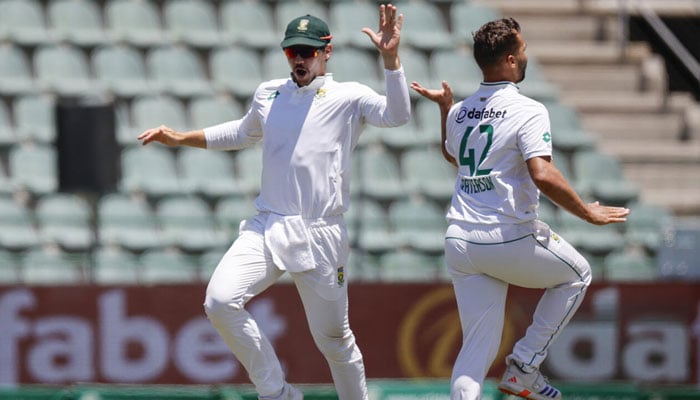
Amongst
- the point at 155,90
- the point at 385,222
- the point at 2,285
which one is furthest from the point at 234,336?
the point at 155,90

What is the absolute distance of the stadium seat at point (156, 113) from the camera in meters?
12.9

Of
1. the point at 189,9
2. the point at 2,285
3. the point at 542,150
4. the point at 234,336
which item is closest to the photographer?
the point at 542,150

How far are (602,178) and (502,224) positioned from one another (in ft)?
24.9

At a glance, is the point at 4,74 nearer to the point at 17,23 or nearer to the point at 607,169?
the point at 17,23

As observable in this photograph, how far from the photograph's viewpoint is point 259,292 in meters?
6.55

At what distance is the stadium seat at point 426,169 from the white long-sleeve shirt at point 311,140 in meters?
6.17

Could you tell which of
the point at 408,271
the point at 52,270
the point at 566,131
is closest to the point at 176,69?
the point at 52,270

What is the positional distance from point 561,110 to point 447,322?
11.3 ft

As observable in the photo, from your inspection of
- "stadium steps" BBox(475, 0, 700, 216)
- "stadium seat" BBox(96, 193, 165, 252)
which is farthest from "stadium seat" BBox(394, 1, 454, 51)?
"stadium seat" BBox(96, 193, 165, 252)

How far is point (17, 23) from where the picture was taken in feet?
44.0

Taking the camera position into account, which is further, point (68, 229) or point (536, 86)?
point (536, 86)

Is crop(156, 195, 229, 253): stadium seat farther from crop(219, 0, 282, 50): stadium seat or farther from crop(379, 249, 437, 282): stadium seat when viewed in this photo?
crop(219, 0, 282, 50): stadium seat

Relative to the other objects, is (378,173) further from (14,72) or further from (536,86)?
(14,72)

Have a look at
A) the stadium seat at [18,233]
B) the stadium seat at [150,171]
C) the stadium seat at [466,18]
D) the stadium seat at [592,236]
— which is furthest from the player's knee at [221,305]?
the stadium seat at [466,18]
